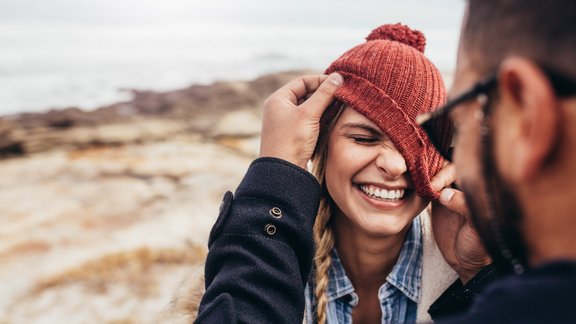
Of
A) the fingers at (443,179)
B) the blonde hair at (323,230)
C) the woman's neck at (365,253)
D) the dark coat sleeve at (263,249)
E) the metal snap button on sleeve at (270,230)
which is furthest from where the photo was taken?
the woman's neck at (365,253)

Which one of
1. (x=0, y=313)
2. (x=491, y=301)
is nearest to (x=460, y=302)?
(x=491, y=301)

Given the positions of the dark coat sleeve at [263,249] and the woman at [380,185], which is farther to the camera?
the woman at [380,185]

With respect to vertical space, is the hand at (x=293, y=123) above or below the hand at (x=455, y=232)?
above

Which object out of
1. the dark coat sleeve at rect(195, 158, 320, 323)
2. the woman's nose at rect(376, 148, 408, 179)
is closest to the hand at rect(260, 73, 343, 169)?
the dark coat sleeve at rect(195, 158, 320, 323)

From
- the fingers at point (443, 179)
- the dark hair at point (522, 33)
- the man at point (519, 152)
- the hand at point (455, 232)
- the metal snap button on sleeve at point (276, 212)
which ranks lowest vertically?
the hand at point (455, 232)

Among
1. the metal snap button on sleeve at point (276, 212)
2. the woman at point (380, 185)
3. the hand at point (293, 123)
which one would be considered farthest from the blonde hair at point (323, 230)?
the metal snap button on sleeve at point (276, 212)

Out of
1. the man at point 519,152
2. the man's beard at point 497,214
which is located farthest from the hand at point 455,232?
the man's beard at point 497,214

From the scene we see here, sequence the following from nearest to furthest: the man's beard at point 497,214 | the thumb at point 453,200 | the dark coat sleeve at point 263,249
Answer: the man's beard at point 497,214 < the dark coat sleeve at point 263,249 < the thumb at point 453,200

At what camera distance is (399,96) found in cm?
266

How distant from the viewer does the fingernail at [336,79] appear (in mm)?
2654

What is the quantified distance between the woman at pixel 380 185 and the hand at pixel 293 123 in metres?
0.20

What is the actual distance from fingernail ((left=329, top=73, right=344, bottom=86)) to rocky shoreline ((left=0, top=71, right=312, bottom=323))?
3.98 ft

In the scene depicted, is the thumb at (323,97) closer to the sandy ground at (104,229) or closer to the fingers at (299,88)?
the fingers at (299,88)

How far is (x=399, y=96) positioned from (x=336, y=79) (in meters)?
0.32
